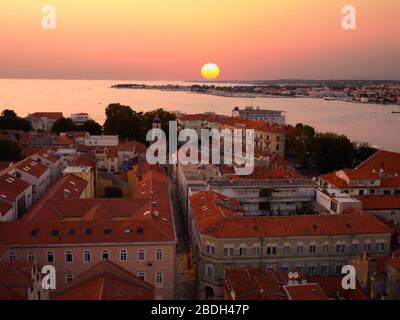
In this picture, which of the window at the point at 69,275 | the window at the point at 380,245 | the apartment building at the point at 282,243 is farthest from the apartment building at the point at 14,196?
the window at the point at 380,245

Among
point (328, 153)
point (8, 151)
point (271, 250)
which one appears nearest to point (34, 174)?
point (8, 151)

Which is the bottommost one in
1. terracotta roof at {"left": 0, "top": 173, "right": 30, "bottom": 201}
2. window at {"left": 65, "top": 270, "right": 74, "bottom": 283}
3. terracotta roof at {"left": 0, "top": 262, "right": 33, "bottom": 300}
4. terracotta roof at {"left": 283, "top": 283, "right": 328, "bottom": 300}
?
window at {"left": 65, "top": 270, "right": 74, "bottom": 283}

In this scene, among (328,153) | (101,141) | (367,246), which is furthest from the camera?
(101,141)

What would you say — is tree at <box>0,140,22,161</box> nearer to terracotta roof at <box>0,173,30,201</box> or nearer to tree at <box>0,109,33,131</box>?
terracotta roof at <box>0,173,30,201</box>

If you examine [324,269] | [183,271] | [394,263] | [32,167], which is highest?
[32,167]

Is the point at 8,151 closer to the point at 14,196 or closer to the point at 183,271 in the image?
the point at 14,196

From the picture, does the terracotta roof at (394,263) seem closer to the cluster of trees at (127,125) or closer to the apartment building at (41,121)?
the cluster of trees at (127,125)

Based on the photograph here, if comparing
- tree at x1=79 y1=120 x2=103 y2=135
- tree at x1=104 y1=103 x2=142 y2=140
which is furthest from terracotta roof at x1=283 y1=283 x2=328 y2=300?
tree at x1=79 y1=120 x2=103 y2=135
